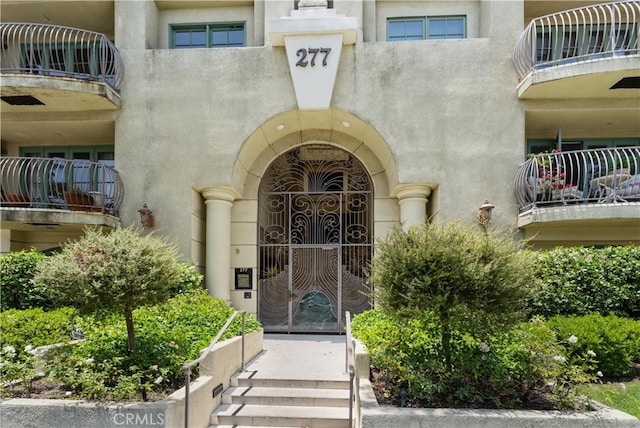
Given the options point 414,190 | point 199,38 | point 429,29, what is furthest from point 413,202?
point 199,38

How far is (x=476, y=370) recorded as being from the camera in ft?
18.9

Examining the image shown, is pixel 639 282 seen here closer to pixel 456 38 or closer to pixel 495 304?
pixel 495 304

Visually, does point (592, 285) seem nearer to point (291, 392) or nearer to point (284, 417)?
point (291, 392)

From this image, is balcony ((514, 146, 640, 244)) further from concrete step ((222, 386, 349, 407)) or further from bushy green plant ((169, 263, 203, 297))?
bushy green plant ((169, 263, 203, 297))

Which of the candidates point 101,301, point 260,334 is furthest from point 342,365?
point 101,301

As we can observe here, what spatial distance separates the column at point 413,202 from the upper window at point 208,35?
5.89 m

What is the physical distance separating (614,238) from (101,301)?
10963mm

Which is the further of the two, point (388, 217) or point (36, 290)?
point (388, 217)

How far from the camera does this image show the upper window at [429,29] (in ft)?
37.7

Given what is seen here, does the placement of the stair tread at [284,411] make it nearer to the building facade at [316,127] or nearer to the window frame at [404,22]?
the building facade at [316,127]

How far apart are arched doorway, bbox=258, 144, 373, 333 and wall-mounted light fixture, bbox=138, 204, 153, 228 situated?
2.79 metres

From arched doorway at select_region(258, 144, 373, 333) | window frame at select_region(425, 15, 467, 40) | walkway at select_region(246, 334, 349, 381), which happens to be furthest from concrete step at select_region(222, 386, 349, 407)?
window frame at select_region(425, 15, 467, 40)

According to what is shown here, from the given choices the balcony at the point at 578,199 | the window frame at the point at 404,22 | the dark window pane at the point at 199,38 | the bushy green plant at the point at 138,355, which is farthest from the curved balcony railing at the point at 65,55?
the balcony at the point at 578,199

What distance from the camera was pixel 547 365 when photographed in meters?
5.56
